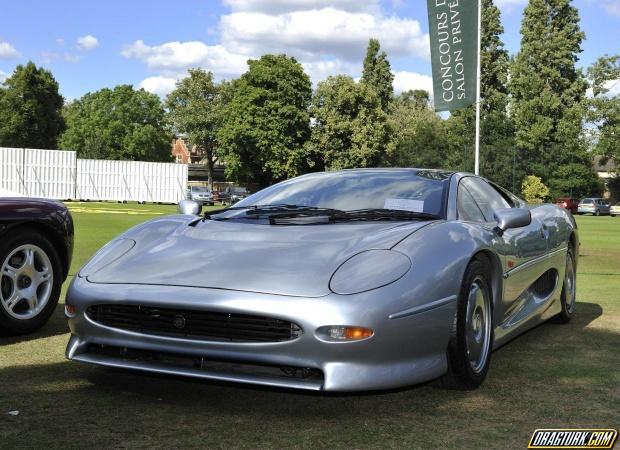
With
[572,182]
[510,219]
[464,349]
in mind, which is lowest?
[464,349]

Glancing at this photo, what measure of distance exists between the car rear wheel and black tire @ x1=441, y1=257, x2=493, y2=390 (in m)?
2.19

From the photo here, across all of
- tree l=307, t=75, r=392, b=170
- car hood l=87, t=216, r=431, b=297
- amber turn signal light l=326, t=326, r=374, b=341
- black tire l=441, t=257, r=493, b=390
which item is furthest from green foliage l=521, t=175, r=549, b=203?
amber turn signal light l=326, t=326, r=374, b=341

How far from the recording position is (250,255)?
3389 millimetres

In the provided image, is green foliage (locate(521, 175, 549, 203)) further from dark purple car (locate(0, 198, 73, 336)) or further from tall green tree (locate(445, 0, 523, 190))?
dark purple car (locate(0, 198, 73, 336))

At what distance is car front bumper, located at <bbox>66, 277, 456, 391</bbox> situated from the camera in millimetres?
2980

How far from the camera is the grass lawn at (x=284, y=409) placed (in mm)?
2873

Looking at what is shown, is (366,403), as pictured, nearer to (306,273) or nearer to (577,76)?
(306,273)

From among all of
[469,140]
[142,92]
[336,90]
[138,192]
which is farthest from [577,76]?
[142,92]

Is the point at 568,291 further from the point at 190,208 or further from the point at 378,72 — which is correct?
the point at 378,72

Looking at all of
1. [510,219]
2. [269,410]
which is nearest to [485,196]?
[510,219]

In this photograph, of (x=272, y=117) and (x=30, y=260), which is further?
(x=272, y=117)

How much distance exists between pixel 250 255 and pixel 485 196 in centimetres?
214

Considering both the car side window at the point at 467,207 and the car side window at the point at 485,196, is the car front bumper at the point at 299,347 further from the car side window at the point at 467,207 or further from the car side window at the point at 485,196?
the car side window at the point at 485,196

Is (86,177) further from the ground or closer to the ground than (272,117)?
closer to the ground
